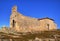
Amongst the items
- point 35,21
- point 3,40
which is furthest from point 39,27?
point 3,40

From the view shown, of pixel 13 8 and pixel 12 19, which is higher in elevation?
pixel 13 8

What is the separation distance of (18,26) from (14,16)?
293cm

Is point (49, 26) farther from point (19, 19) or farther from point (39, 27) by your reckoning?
point (19, 19)

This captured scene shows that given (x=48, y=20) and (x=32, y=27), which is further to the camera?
(x=48, y=20)

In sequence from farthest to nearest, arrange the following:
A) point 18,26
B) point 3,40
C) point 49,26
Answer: point 49,26
point 18,26
point 3,40

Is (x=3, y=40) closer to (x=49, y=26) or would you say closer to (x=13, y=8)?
(x=13, y=8)

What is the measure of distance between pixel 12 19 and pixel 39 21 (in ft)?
25.4

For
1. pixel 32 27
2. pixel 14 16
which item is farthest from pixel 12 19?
pixel 32 27

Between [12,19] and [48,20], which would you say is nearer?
Result: [12,19]

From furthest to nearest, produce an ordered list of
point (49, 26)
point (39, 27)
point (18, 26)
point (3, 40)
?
point (49, 26) → point (39, 27) → point (18, 26) → point (3, 40)

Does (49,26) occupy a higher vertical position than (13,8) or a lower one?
lower

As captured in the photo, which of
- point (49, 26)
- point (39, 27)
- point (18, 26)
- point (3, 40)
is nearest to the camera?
point (3, 40)

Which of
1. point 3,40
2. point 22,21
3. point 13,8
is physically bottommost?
point 3,40

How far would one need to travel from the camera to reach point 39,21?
5069cm
